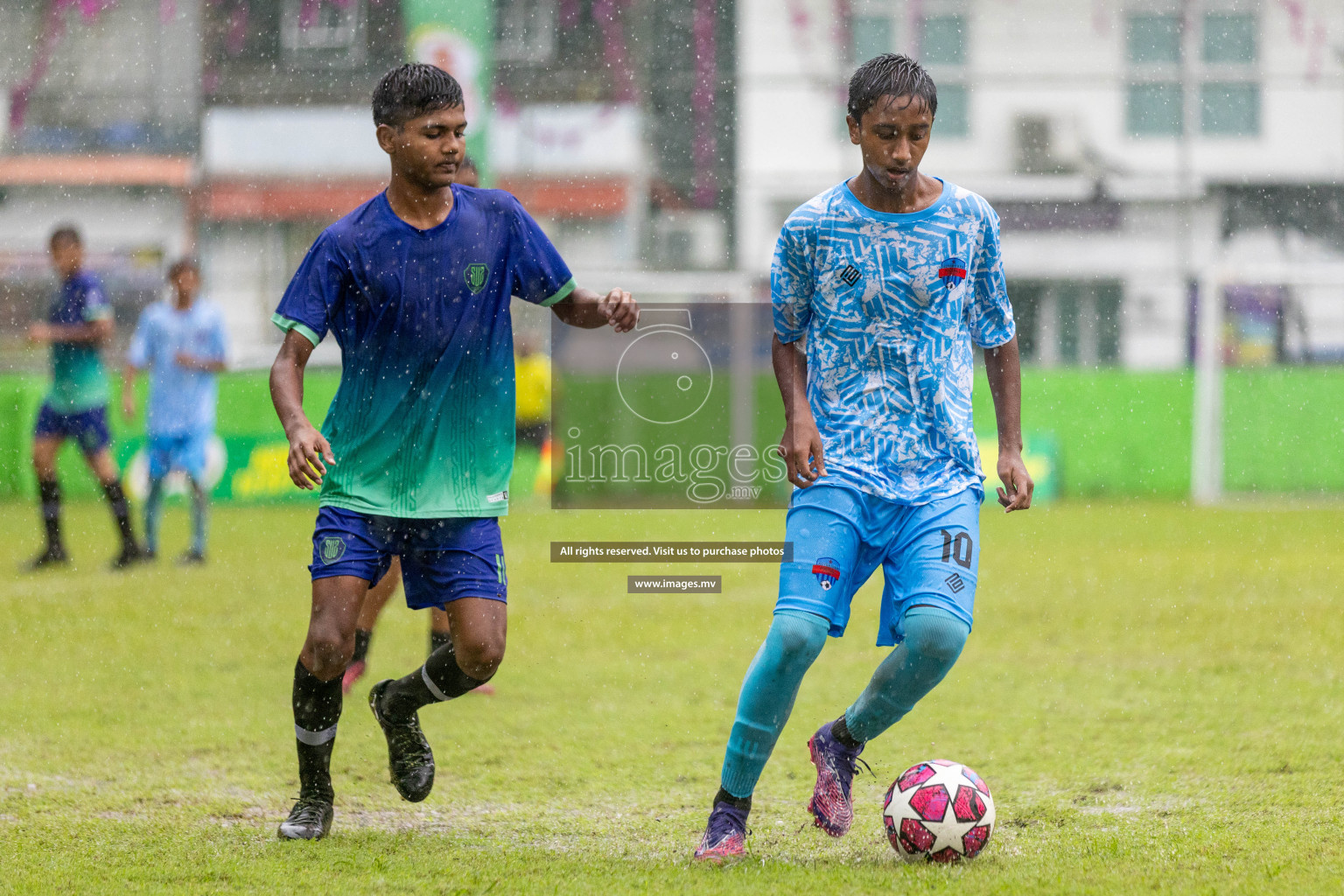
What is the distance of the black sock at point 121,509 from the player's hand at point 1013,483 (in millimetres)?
6741

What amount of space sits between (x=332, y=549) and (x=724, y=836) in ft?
3.70

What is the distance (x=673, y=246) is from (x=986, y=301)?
9784mm

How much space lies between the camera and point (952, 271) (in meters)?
3.49

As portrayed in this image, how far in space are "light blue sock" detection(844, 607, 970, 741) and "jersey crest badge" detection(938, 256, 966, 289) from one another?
734 millimetres

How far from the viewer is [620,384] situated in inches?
540

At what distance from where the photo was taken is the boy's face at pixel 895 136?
338 cm

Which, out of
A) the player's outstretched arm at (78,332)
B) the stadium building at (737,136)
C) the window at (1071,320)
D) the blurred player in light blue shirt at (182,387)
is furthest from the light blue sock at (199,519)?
the window at (1071,320)

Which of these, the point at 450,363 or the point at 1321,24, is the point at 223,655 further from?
the point at 1321,24

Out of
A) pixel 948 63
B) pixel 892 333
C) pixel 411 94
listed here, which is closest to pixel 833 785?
pixel 892 333

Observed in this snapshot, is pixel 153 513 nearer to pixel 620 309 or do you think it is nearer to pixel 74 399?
pixel 74 399

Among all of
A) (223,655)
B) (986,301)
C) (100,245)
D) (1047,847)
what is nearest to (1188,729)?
(1047,847)

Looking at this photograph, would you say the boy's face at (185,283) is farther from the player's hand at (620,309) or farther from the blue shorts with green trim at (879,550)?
the blue shorts with green trim at (879,550)

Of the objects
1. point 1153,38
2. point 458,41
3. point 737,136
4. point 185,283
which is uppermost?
point 1153,38

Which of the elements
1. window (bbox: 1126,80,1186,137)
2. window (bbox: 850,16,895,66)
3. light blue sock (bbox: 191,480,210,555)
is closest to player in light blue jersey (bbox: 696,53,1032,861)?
light blue sock (bbox: 191,480,210,555)
